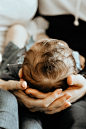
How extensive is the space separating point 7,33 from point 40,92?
1.73ft

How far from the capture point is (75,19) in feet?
2.77

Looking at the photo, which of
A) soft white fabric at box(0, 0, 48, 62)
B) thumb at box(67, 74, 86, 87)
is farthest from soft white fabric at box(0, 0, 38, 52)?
thumb at box(67, 74, 86, 87)

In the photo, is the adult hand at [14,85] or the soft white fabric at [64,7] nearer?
the adult hand at [14,85]

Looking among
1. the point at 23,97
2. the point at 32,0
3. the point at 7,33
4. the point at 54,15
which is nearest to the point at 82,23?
the point at 54,15

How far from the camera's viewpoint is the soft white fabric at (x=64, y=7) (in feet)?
2.66

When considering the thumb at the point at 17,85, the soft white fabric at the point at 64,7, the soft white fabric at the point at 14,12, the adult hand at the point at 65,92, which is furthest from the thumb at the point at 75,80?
the soft white fabric at the point at 14,12

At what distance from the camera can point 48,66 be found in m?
0.44

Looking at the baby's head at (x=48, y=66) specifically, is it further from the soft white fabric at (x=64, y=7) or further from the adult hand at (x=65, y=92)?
the soft white fabric at (x=64, y=7)

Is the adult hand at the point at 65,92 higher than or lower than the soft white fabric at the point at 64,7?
lower

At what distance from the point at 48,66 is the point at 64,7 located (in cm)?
54

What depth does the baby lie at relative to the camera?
44 centimetres

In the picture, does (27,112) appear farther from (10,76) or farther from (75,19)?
(75,19)

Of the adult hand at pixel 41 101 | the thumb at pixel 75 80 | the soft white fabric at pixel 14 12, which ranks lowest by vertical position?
the adult hand at pixel 41 101

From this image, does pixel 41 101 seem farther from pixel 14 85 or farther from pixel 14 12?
pixel 14 12
